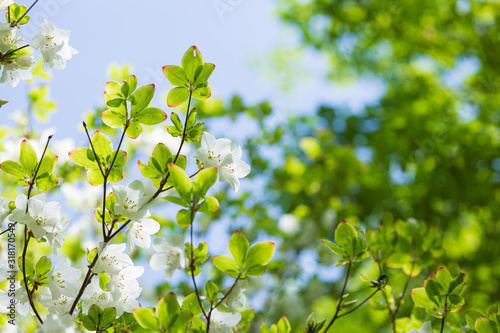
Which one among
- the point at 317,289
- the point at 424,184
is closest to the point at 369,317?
the point at 317,289

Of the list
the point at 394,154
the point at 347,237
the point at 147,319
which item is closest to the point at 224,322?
the point at 147,319

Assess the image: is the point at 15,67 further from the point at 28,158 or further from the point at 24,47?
the point at 28,158

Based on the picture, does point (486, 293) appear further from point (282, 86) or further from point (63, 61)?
point (282, 86)

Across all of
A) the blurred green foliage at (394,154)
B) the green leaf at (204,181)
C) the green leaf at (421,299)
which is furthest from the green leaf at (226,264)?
the blurred green foliage at (394,154)

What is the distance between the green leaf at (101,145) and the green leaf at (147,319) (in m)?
0.26

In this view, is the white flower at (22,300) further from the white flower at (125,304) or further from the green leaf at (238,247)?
the green leaf at (238,247)

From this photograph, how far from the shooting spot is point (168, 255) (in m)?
0.58

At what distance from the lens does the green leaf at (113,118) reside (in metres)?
0.63

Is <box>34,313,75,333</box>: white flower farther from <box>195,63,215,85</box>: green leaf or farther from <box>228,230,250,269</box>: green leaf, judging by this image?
<box>195,63,215,85</box>: green leaf

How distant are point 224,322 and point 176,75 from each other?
0.41m

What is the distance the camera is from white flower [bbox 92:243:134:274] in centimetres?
60

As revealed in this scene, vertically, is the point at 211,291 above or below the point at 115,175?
below

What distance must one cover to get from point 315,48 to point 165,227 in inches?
99.1

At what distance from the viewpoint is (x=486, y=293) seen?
71.2 inches
